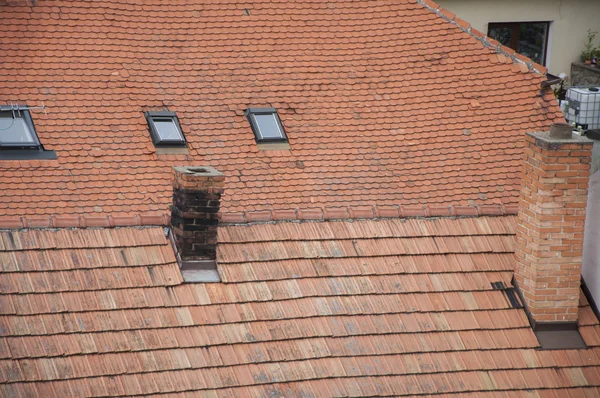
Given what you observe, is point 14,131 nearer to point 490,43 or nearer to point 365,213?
point 365,213

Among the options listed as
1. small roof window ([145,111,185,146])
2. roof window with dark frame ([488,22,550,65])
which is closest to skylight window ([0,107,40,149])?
small roof window ([145,111,185,146])

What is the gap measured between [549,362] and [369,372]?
6.62ft

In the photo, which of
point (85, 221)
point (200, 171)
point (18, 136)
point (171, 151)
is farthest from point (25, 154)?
point (200, 171)

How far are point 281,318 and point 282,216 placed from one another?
54.4 inches

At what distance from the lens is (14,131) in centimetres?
1180

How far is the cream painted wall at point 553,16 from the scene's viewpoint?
20125 millimetres

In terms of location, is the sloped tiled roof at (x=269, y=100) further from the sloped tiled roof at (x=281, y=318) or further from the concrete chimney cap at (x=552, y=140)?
the concrete chimney cap at (x=552, y=140)

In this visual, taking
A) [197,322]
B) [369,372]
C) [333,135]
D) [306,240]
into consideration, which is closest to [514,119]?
[333,135]

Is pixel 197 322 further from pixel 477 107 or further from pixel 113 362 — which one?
pixel 477 107

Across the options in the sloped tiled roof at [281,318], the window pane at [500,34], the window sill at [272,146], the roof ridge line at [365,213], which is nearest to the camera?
the sloped tiled roof at [281,318]

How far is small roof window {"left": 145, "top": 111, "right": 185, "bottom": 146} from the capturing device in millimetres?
12234

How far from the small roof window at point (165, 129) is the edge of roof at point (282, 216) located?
1382 millimetres

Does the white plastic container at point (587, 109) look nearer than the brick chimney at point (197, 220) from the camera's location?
No

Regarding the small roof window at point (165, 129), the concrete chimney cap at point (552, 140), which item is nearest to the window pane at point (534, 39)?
the concrete chimney cap at point (552, 140)
